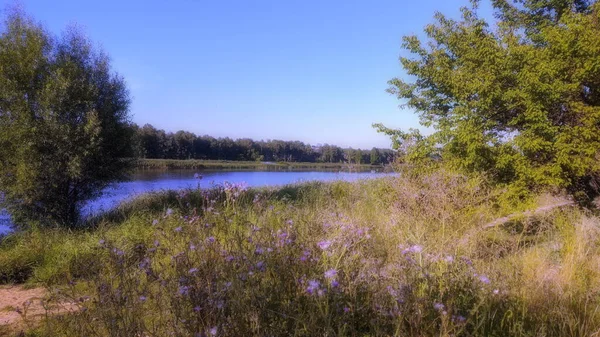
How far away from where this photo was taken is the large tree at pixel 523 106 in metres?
→ 6.56

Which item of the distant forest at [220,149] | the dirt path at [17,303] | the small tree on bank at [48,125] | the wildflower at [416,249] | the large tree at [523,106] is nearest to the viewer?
the wildflower at [416,249]

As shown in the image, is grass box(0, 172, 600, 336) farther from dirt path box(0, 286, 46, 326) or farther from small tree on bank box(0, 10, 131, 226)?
small tree on bank box(0, 10, 131, 226)

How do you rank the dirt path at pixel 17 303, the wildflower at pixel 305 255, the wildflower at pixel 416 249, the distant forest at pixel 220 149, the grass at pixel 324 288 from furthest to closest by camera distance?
the distant forest at pixel 220 149 → the dirt path at pixel 17 303 → the wildflower at pixel 305 255 → the wildflower at pixel 416 249 → the grass at pixel 324 288

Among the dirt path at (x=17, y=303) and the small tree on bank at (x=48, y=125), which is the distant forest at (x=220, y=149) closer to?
the small tree on bank at (x=48, y=125)

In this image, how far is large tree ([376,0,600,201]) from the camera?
6.56 meters

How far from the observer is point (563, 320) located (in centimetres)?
251

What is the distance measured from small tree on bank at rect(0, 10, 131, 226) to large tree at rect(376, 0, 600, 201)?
7744 mm

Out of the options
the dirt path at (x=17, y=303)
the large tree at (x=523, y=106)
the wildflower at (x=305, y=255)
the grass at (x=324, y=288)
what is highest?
the large tree at (x=523, y=106)

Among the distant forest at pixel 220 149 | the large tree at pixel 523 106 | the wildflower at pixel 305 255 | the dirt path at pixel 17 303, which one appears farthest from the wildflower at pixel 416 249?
the distant forest at pixel 220 149

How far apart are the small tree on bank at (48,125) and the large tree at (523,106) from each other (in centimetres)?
774

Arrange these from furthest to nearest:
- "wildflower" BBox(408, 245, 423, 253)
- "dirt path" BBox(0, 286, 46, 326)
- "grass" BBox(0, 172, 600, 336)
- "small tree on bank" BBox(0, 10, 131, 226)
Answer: "small tree on bank" BBox(0, 10, 131, 226)
"dirt path" BBox(0, 286, 46, 326)
"wildflower" BBox(408, 245, 423, 253)
"grass" BBox(0, 172, 600, 336)

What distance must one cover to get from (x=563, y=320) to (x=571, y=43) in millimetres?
6271

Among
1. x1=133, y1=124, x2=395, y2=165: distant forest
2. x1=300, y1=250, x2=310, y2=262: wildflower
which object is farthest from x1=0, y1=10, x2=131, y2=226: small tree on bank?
x1=133, y1=124, x2=395, y2=165: distant forest

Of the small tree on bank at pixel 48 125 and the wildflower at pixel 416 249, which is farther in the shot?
the small tree on bank at pixel 48 125
